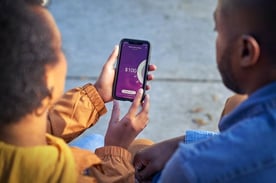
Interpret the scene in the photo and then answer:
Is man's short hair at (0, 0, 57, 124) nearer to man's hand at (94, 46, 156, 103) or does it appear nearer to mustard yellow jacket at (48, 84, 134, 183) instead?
mustard yellow jacket at (48, 84, 134, 183)

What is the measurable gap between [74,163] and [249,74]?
1.40 ft

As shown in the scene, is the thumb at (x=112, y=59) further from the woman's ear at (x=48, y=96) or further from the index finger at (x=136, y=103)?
the woman's ear at (x=48, y=96)

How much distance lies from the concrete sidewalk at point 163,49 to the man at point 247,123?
163 centimetres

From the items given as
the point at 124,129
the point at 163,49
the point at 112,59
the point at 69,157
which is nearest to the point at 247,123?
the point at 69,157

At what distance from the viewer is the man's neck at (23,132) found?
1185 mm

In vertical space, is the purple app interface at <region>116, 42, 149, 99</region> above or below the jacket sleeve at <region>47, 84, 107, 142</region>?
above

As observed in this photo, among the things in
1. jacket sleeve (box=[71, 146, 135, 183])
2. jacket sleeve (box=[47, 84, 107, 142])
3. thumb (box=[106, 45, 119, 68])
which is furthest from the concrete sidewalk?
jacket sleeve (box=[71, 146, 135, 183])

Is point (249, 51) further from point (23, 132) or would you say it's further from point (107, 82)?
point (107, 82)

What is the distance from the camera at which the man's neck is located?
46.6 inches

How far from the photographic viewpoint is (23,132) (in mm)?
1190

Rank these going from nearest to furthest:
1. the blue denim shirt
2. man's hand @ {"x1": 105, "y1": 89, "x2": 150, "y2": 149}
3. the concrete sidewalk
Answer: the blue denim shirt, man's hand @ {"x1": 105, "y1": 89, "x2": 150, "y2": 149}, the concrete sidewalk

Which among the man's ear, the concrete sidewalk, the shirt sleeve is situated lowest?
the concrete sidewalk

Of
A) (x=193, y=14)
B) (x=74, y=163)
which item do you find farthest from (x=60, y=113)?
(x=193, y=14)

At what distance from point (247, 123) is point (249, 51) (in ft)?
0.48
